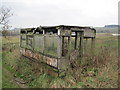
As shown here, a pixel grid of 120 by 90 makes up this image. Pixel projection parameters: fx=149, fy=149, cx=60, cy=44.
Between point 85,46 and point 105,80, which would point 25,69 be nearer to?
point 85,46

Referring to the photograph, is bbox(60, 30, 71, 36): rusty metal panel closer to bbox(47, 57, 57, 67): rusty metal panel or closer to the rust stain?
bbox(47, 57, 57, 67): rusty metal panel

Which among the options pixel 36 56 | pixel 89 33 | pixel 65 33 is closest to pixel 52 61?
pixel 65 33

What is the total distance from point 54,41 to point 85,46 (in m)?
2.27

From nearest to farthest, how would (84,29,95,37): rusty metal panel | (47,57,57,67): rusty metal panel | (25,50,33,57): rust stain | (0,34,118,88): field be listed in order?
(0,34,118,88): field → (47,57,57,67): rusty metal panel → (84,29,95,37): rusty metal panel → (25,50,33,57): rust stain

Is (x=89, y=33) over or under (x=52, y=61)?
over

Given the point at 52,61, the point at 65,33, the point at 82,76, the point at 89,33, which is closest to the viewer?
the point at 82,76

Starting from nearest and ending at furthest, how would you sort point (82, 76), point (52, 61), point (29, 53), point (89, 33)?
point (82, 76), point (52, 61), point (89, 33), point (29, 53)

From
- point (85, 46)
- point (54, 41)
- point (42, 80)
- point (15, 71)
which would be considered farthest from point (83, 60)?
point (15, 71)

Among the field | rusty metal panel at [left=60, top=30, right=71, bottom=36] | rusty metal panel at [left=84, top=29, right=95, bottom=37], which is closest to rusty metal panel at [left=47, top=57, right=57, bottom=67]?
A: the field

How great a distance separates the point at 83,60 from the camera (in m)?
8.80

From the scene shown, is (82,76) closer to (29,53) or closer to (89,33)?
(89,33)

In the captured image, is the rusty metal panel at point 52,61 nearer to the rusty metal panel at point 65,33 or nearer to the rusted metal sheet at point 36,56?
the rusty metal panel at point 65,33

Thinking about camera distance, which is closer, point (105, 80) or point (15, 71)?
point (105, 80)

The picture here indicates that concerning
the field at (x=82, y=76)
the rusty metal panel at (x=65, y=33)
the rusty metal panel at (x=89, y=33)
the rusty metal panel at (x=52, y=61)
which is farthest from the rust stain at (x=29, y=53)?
the rusty metal panel at (x=89, y=33)
